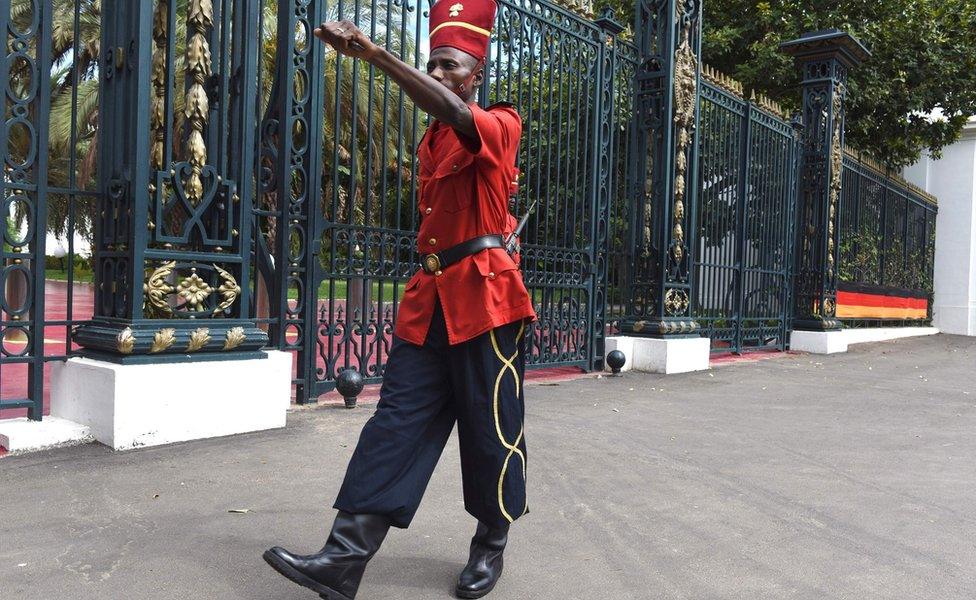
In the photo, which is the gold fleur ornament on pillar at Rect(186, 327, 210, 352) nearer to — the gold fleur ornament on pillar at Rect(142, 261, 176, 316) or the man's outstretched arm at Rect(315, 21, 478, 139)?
the gold fleur ornament on pillar at Rect(142, 261, 176, 316)

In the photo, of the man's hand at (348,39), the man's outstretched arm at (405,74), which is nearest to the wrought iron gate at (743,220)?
the man's outstretched arm at (405,74)

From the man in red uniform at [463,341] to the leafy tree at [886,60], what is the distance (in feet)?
51.5

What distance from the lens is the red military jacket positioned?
107 inches

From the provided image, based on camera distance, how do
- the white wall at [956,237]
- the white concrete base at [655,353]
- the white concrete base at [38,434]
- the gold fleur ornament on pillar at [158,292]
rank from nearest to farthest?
the white concrete base at [38,434] → the gold fleur ornament on pillar at [158,292] → the white concrete base at [655,353] → the white wall at [956,237]

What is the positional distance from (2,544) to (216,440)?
1712 millimetres

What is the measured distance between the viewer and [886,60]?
17.0 metres

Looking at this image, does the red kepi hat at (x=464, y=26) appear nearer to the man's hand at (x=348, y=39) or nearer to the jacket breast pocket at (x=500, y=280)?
the man's hand at (x=348, y=39)

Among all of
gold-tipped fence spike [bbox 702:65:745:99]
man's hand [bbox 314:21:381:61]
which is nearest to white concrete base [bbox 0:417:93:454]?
man's hand [bbox 314:21:381:61]

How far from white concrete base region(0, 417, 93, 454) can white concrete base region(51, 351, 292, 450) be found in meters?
0.07

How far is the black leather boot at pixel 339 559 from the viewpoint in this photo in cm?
240

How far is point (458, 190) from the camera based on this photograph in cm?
279

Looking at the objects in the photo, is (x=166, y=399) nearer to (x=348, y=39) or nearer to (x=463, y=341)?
(x=463, y=341)

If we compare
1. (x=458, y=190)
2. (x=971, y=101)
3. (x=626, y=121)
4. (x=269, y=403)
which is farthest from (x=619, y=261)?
(x=971, y=101)

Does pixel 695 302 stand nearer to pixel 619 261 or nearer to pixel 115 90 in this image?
pixel 619 261
